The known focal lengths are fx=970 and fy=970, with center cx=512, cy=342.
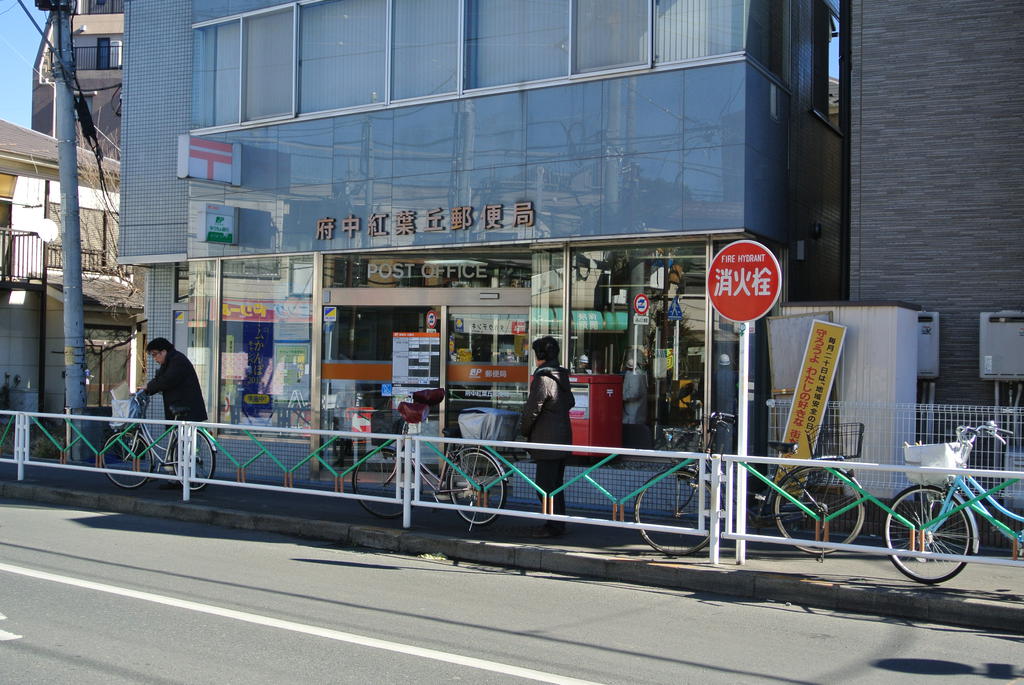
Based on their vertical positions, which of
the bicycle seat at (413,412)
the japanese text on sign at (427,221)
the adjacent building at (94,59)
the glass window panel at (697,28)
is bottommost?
the bicycle seat at (413,412)

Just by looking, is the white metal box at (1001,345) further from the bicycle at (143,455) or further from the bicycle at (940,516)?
the bicycle at (143,455)

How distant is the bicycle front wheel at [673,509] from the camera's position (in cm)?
865

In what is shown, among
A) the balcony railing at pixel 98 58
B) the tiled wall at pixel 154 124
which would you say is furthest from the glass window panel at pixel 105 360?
the balcony railing at pixel 98 58

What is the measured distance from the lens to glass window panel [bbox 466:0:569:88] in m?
12.6

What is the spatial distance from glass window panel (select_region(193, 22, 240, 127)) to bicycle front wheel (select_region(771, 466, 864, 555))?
11.0m

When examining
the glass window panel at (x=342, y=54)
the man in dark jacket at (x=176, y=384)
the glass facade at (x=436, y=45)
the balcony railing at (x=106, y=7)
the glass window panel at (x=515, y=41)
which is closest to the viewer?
the glass facade at (x=436, y=45)

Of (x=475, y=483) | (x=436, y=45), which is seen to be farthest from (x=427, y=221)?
(x=475, y=483)

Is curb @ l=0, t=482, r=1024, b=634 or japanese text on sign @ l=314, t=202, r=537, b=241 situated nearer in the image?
curb @ l=0, t=482, r=1024, b=634

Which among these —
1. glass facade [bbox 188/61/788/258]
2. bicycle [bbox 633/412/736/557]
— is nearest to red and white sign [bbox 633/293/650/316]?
glass facade [bbox 188/61/788/258]

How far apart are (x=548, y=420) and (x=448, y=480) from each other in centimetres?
123

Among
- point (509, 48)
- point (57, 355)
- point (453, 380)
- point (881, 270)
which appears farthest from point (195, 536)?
point (57, 355)

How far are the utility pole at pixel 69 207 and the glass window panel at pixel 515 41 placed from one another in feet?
20.2

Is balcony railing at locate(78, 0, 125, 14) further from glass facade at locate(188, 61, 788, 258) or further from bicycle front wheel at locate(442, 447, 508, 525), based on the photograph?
bicycle front wheel at locate(442, 447, 508, 525)

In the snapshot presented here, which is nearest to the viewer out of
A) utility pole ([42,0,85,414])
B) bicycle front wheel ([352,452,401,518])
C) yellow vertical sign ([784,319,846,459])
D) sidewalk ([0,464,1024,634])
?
sidewalk ([0,464,1024,634])
